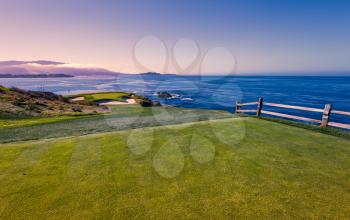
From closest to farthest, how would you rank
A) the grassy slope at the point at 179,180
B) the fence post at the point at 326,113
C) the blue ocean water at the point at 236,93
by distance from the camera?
the grassy slope at the point at 179,180, the fence post at the point at 326,113, the blue ocean water at the point at 236,93

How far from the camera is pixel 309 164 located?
4.25 meters

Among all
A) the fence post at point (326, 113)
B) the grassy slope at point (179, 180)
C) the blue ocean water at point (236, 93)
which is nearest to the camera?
the grassy slope at point (179, 180)

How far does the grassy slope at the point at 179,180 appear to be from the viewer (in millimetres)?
2746

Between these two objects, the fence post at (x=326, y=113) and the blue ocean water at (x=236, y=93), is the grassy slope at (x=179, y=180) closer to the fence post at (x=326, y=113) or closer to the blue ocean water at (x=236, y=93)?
the fence post at (x=326, y=113)

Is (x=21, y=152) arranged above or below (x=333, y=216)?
below

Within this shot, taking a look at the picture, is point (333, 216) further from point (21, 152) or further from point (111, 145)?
point (21, 152)

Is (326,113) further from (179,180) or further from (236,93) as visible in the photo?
(236,93)

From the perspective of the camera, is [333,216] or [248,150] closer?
[333,216]

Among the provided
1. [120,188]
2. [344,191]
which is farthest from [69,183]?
[344,191]

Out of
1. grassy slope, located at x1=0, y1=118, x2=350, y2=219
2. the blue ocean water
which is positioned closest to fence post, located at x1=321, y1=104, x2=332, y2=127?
grassy slope, located at x1=0, y1=118, x2=350, y2=219

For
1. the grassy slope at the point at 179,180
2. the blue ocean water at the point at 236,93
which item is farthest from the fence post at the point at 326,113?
the blue ocean water at the point at 236,93

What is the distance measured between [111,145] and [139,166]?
1917 millimetres

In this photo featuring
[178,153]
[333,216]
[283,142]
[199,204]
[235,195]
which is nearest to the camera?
[333,216]

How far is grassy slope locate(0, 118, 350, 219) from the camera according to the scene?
108 inches
